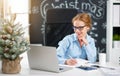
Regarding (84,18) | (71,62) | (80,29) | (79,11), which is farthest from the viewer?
(79,11)

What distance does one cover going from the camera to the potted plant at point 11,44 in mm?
1613

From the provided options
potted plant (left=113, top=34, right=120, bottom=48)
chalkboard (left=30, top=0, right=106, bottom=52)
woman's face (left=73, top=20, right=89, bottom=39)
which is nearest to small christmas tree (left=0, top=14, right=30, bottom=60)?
woman's face (left=73, top=20, right=89, bottom=39)

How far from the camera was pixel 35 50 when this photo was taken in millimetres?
1734

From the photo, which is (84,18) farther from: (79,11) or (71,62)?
(71,62)

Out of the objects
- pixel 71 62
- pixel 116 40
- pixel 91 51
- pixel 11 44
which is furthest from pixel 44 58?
pixel 116 40

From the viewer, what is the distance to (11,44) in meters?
1.61

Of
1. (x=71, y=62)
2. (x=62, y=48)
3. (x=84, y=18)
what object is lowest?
(x=71, y=62)

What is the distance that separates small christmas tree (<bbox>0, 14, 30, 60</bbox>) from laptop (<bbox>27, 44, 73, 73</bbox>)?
91 millimetres

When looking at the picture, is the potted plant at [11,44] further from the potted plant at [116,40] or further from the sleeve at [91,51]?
the potted plant at [116,40]

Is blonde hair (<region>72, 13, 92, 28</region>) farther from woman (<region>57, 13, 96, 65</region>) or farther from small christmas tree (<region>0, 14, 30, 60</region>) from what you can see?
small christmas tree (<region>0, 14, 30, 60</region>)

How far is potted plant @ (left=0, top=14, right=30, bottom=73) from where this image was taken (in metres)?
1.61

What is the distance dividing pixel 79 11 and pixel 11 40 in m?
1.06

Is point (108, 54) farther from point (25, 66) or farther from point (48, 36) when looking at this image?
point (25, 66)

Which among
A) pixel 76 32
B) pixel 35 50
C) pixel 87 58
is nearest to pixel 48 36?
pixel 76 32
